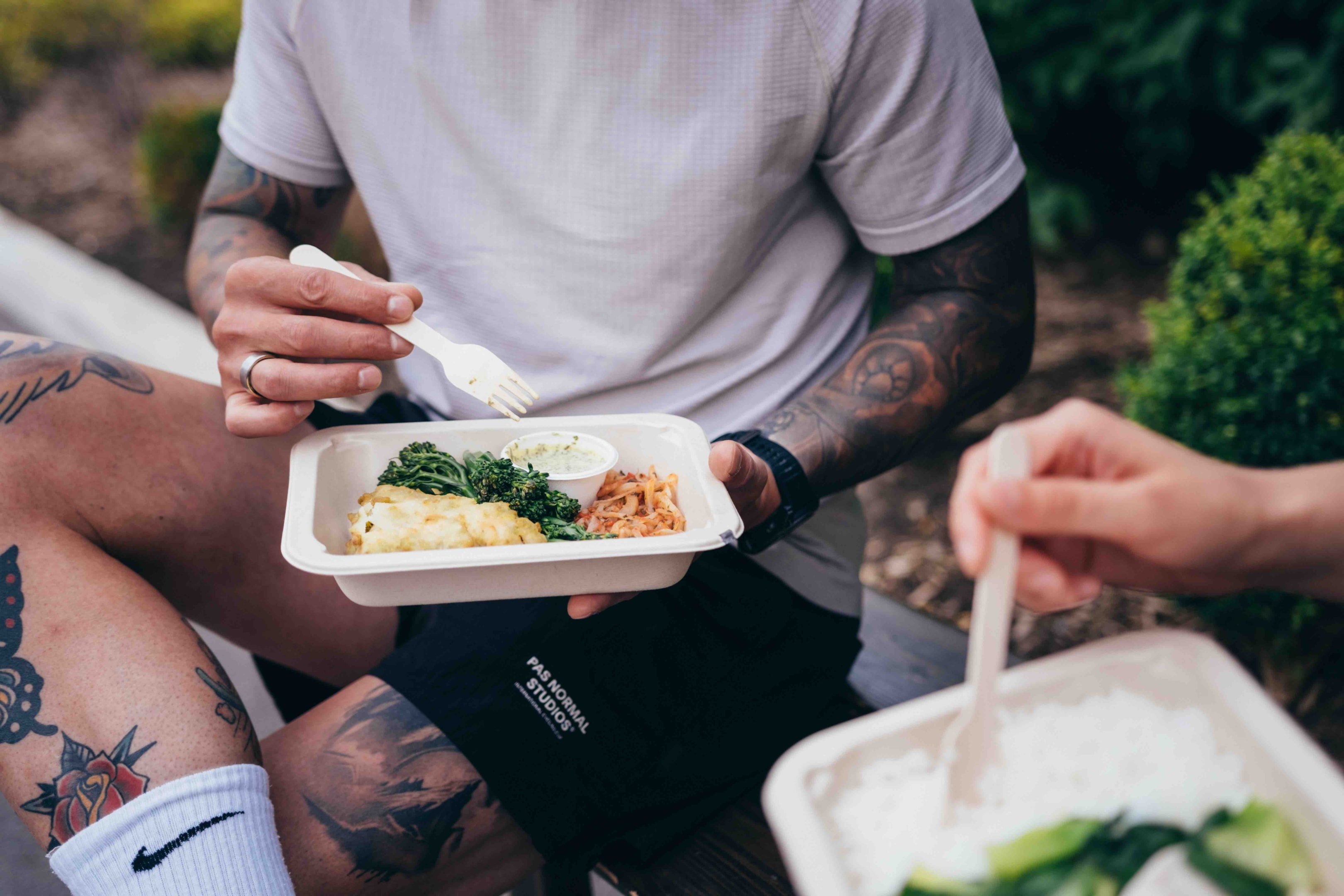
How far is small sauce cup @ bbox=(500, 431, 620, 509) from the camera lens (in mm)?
1521

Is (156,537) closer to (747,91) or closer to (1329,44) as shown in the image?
(747,91)

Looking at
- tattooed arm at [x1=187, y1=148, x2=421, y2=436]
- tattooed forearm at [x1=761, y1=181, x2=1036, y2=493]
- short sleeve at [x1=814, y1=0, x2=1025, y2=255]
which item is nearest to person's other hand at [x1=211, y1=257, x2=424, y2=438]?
tattooed arm at [x1=187, y1=148, x2=421, y2=436]

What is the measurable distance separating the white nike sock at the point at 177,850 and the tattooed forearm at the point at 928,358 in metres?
1.05

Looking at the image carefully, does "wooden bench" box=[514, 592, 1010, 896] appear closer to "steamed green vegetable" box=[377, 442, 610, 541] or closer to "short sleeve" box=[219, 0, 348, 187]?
"steamed green vegetable" box=[377, 442, 610, 541]

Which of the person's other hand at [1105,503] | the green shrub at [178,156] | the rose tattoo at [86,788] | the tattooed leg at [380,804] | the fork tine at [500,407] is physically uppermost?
the person's other hand at [1105,503]

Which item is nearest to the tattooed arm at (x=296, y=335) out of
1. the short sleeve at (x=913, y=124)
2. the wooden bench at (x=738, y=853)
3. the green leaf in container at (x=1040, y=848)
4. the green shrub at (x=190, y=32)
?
the short sleeve at (x=913, y=124)

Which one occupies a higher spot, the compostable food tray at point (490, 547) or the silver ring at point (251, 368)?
the silver ring at point (251, 368)

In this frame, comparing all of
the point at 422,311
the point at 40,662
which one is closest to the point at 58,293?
the point at 422,311

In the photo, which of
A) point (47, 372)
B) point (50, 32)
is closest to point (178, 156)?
point (50, 32)

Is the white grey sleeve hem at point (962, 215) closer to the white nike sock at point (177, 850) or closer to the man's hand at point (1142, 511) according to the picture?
the man's hand at point (1142, 511)

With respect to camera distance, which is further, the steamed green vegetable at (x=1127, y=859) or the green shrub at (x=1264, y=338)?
the green shrub at (x=1264, y=338)

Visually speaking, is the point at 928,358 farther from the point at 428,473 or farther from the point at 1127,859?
the point at 1127,859

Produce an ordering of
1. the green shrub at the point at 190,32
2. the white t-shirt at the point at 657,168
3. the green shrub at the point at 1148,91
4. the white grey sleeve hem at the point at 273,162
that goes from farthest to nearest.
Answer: the green shrub at the point at 190,32 < the green shrub at the point at 1148,91 < the white grey sleeve hem at the point at 273,162 < the white t-shirt at the point at 657,168

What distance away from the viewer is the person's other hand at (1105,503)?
76 centimetres
